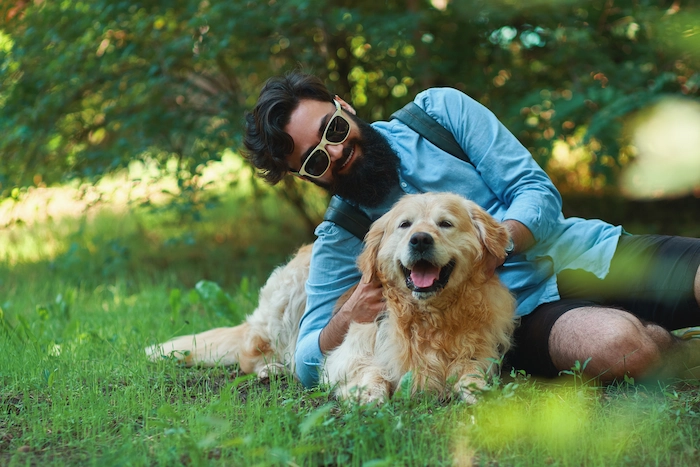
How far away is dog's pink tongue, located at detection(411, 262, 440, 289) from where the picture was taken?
112 inches

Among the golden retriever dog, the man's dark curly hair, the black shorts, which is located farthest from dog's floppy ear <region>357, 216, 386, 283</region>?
the black shorts

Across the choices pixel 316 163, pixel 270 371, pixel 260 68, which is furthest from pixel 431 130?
pixel 260 68

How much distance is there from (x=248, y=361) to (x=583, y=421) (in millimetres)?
1874

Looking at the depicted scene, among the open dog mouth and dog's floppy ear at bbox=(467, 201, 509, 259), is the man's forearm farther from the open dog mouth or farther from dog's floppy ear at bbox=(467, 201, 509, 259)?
the open dog mouth

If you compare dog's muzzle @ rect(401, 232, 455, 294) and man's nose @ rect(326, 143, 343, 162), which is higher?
man's nose @ rect(326, 143, 343, 162)

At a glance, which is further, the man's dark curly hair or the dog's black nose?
the man's dark curly hair

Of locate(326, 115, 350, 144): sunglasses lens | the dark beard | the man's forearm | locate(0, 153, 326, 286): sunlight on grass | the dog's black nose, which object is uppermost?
locate(326, 115, 350, 144): sunglasses lens

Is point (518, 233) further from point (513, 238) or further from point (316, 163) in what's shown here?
point (316, 163)

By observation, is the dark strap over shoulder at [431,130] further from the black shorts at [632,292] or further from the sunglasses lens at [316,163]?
the black shorts at [632,292]

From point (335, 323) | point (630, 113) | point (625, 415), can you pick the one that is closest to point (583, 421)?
point (625, 415)

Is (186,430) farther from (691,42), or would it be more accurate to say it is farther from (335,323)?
(691,42)

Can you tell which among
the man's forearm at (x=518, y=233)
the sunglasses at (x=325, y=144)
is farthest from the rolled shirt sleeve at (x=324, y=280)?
the man's forearm at (x=518, y=233)

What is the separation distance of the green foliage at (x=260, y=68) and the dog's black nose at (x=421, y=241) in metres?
2.25

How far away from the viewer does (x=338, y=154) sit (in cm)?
336
